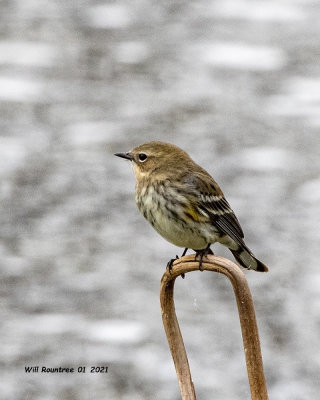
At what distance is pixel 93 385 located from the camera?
658 cm

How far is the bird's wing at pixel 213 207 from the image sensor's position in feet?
13.7

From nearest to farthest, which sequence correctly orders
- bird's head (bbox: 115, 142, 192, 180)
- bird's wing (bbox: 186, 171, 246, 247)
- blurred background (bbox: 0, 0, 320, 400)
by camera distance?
bird's head (bbox: 115, 142, 192, 180) → bird's wing (bbox: 186, 171, 246, 247) → blurred background (bbox: 0, 0, 320, 400)

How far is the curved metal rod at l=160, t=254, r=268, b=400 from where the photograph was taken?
2424mm

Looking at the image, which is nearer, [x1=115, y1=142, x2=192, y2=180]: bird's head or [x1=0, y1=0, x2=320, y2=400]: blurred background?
[x1=115, y1=142, x2=192, y2=180]: bird's head

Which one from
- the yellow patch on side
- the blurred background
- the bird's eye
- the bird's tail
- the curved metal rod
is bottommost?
the curved metal rod

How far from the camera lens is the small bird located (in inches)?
159

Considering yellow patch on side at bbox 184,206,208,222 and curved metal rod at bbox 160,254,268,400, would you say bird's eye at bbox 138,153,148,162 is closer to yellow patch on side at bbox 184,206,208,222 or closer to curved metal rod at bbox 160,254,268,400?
yellow patch on side at bbox 184,206,208,222

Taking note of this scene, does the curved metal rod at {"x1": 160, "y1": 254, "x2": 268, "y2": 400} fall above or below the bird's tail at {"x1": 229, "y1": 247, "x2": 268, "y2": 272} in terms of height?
below

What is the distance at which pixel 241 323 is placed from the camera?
2510 millimetres

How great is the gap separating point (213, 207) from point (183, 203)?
0.50 feet

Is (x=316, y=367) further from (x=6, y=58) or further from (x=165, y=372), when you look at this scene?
(x=6, y=58)

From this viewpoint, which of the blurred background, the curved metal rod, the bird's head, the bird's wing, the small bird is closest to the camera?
the curved metal rod

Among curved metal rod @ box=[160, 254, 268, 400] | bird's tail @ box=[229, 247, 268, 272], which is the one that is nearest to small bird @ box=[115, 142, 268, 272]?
bird's tail @ box=[229, 247, 268, 272]

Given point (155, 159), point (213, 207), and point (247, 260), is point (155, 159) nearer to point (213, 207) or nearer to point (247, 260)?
point (213, 207)
